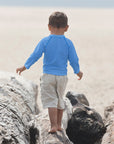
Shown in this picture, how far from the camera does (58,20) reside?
3607 mm

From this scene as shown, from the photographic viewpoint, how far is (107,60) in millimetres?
11391

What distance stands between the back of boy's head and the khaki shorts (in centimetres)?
66

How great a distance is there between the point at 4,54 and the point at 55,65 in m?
8.86

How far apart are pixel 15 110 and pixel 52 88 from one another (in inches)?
30.8

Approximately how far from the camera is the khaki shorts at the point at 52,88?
3721mm

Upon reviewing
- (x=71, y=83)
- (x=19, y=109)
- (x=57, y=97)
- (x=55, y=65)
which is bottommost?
(x=71, y=83)

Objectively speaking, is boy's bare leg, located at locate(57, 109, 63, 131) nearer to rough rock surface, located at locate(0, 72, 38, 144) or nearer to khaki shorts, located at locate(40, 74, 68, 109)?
khaki shorts, located at locate(40, 74, 68, 109)

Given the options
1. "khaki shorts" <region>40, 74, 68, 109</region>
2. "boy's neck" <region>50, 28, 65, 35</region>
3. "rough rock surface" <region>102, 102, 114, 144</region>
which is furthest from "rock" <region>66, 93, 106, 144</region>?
"boy's neck" <region>50, 28, 65, 35</region>

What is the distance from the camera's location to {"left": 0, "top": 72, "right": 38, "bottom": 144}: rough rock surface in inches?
143

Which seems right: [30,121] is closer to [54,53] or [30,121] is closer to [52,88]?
[52,88]

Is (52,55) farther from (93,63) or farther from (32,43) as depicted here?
(32,43)

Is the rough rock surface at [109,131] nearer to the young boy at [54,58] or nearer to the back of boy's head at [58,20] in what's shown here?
the young boy at [54,58]

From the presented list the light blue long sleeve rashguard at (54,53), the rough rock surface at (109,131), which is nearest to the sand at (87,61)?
the rough rock surface at (109,131)

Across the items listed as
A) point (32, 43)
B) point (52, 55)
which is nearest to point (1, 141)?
point (52, 55)
